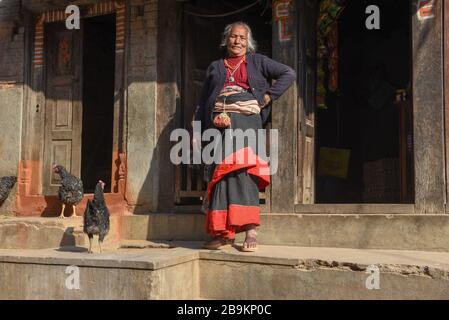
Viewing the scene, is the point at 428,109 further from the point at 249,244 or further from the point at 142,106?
the point at 142,106

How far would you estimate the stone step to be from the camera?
402 cm

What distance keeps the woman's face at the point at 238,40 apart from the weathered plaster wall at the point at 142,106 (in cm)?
168

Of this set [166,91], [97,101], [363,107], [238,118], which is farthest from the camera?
[97,101]

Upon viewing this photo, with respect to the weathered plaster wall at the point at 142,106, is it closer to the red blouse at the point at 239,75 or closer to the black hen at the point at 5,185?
the red blouse at the point at 239,75

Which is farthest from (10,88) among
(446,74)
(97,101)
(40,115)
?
(446,74)

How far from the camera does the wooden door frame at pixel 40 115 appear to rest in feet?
21.6

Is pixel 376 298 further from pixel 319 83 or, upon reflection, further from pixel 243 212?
pixel 319 83

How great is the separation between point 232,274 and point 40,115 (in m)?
4.11

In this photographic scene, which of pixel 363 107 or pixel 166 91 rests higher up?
pixel 363 107

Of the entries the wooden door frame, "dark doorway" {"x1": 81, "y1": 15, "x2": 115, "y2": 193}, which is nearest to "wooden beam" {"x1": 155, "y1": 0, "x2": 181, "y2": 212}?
the wooden door frame

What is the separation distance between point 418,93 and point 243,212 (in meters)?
2.05

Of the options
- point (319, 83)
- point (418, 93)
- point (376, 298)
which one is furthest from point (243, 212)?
point (319, 83)

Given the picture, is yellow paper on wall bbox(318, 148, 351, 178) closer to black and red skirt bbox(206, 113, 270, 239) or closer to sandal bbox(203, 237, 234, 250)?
black and red skirt bbox(206, 113, 270, 239)

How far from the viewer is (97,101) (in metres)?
9.16
